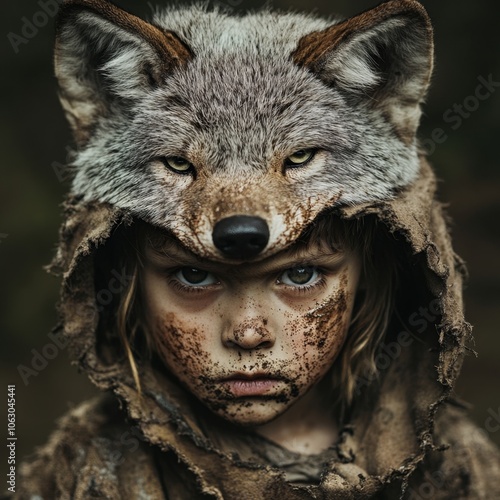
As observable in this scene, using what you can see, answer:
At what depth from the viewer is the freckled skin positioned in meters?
2.28

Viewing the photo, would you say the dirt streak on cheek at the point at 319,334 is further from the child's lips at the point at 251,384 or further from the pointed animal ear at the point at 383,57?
the pointed animal ear at the point at 383,57

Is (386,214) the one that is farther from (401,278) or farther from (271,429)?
(271,429)

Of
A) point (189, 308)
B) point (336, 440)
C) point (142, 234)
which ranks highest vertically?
point (142, 234)

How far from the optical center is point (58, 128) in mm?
5441

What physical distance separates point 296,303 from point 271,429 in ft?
1.82

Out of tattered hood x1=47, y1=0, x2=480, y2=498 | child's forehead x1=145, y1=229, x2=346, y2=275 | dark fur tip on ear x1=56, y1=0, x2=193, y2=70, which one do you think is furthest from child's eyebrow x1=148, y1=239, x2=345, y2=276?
dark fur tip on ear x1=56, y1=0, x2=193, y2=70

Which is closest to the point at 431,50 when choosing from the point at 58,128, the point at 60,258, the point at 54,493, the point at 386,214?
the point at 386,214

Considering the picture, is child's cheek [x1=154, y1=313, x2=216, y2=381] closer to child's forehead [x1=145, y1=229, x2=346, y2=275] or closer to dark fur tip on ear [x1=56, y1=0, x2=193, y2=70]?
child's forehead [x1=145, y1=229, x2=346, y2=275]

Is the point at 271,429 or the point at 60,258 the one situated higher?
the point at 60,258

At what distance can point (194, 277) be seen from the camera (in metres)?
2.34

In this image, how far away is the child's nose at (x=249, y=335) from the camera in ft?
7.36

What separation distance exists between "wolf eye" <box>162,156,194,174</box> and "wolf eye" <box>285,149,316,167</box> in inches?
10.7

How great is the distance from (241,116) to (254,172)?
160mm

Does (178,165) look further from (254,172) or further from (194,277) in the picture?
(194,277)
